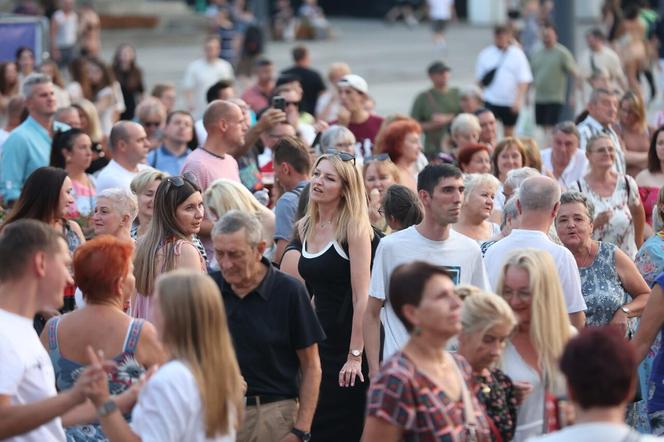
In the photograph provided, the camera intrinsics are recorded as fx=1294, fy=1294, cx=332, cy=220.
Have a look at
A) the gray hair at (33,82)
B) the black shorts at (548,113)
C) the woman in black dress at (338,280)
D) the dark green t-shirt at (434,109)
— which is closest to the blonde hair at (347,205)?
the woman in black dress at (338,280)

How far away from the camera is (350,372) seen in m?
6.94

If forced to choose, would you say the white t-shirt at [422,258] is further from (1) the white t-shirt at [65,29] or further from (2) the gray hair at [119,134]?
(1) the white t-shirt at [65,29]

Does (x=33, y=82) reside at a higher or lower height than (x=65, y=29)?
higher

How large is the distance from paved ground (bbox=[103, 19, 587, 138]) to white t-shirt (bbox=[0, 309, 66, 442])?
1871 centimetres

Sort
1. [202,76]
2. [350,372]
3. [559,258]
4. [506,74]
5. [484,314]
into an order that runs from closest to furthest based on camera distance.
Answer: [484,314] → [559,258] → [350,372] → [506,74] → [202,76]

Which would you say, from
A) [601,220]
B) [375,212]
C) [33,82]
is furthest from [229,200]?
[33,82]

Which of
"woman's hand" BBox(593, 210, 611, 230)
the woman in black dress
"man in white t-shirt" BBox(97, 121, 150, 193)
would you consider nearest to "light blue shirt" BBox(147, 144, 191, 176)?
"man in white t-shirt" BBox(97, 121, 150, 193)

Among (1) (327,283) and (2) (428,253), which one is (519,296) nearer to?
(2) (428,253)

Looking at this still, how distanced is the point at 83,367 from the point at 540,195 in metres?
2.51

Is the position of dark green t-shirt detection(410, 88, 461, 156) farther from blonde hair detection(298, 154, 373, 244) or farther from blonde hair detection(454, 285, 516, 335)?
blonde hair detection(454, 285, 516, 335)

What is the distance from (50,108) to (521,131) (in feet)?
31.7

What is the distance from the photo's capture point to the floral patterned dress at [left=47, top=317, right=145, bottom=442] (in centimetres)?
548

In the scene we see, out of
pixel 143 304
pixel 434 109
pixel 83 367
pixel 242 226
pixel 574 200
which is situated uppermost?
pixel 242 226

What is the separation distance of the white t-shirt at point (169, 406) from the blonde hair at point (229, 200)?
3.37 metres
